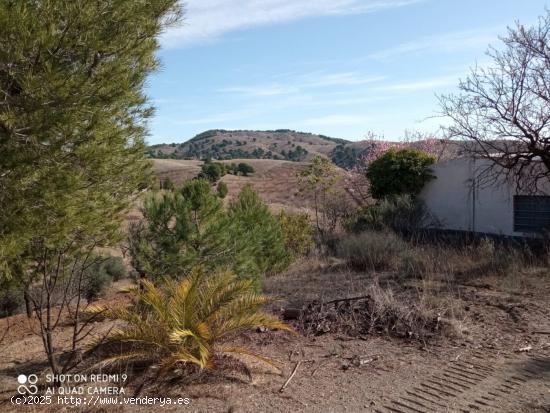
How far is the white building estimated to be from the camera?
1617 centimetres

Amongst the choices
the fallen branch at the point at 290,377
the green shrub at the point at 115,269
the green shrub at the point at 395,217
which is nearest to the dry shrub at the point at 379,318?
the fallen branch at the point at 290,377

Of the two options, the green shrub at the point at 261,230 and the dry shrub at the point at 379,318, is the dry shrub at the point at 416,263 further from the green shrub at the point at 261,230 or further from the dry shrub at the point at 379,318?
the dry shrub at the point at 379,318

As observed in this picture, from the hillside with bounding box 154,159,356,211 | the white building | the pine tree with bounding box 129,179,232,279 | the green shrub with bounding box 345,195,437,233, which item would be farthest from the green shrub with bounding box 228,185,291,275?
the hillside with bounding box 154,159,356,211

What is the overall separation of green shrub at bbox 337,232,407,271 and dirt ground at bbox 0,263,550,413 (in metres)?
4.06

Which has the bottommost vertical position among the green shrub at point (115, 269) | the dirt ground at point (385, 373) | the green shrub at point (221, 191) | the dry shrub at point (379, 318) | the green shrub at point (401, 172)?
the green shrub at point (115, 269)

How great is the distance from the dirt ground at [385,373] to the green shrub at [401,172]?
1183cm

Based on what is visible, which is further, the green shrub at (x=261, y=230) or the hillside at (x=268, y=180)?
the hillside at (x=268, y=180)

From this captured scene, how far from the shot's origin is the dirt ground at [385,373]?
462 cm

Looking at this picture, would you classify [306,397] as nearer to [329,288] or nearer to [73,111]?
[73,111]

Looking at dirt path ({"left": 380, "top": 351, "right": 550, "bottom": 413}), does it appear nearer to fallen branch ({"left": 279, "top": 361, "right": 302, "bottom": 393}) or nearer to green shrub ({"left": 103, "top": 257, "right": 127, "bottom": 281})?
fallen branch ({"left": 279, "top": 361, "right": 302, "bottom": 393})

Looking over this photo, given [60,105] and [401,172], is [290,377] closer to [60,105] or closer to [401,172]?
[60,105]

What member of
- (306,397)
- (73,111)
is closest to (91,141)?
(73,111)

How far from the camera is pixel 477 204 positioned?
1775 centimetres

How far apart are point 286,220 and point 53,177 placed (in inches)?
464
